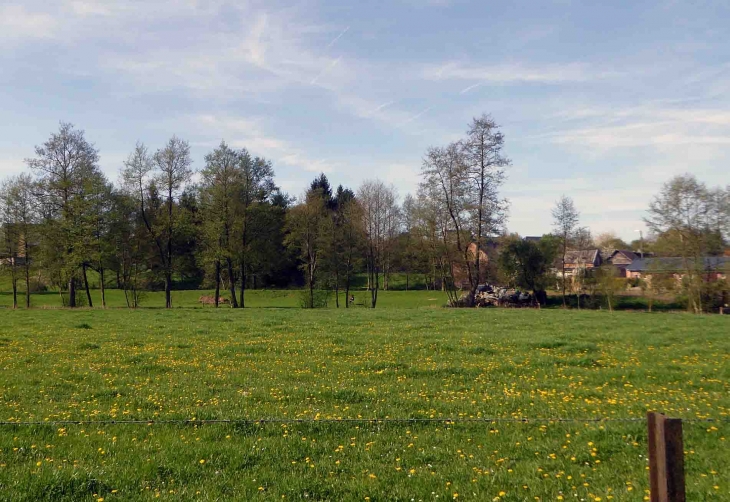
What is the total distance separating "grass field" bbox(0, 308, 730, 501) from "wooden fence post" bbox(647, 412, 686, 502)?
2194 mm

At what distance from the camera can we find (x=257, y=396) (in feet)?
34.3

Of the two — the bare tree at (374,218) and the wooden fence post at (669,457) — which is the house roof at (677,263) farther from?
the wooden fence post at (669,457)

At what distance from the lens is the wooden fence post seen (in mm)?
3590

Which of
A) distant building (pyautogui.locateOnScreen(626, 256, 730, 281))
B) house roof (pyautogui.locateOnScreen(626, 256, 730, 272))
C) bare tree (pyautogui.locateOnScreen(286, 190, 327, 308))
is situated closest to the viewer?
distant building (pyautogui.locateOnScreen(626, 256, 730, 281))

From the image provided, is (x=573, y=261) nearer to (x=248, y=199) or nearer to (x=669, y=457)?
(x=248, y=199)

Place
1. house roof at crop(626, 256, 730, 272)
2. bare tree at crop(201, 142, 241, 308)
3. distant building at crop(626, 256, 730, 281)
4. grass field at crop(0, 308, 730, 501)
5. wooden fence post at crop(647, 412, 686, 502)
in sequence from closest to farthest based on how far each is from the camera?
wooden fence post at crop(647, 412, 686, 502) < grass field at crop(0, 308, 730, 501) < distant building at crop(626, 256, 730, 281) < house roof at crop(626, 256, 730, 272) < bare tree at crop(201, 142, 241, 308)

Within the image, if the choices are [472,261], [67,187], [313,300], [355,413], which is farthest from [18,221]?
[355,413]

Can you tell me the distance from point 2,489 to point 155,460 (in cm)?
164

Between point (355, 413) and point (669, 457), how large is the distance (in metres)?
6.10

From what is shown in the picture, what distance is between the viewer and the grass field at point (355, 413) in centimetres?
611

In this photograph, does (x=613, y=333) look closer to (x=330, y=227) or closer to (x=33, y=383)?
(x=33, y=383)

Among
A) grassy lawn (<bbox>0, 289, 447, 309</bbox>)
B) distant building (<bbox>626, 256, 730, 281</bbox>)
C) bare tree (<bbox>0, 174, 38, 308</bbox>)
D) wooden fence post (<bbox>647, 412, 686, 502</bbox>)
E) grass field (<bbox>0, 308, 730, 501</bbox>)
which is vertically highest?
bare tree (<bbox>0, 174, 38, 308</bbox>)

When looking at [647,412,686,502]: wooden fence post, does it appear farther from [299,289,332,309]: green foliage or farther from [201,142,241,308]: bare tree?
[201,142,241,308]: bare tree

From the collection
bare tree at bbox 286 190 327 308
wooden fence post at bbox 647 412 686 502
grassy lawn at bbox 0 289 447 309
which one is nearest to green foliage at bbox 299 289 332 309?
bare tree at bbox 286 190 327 308
